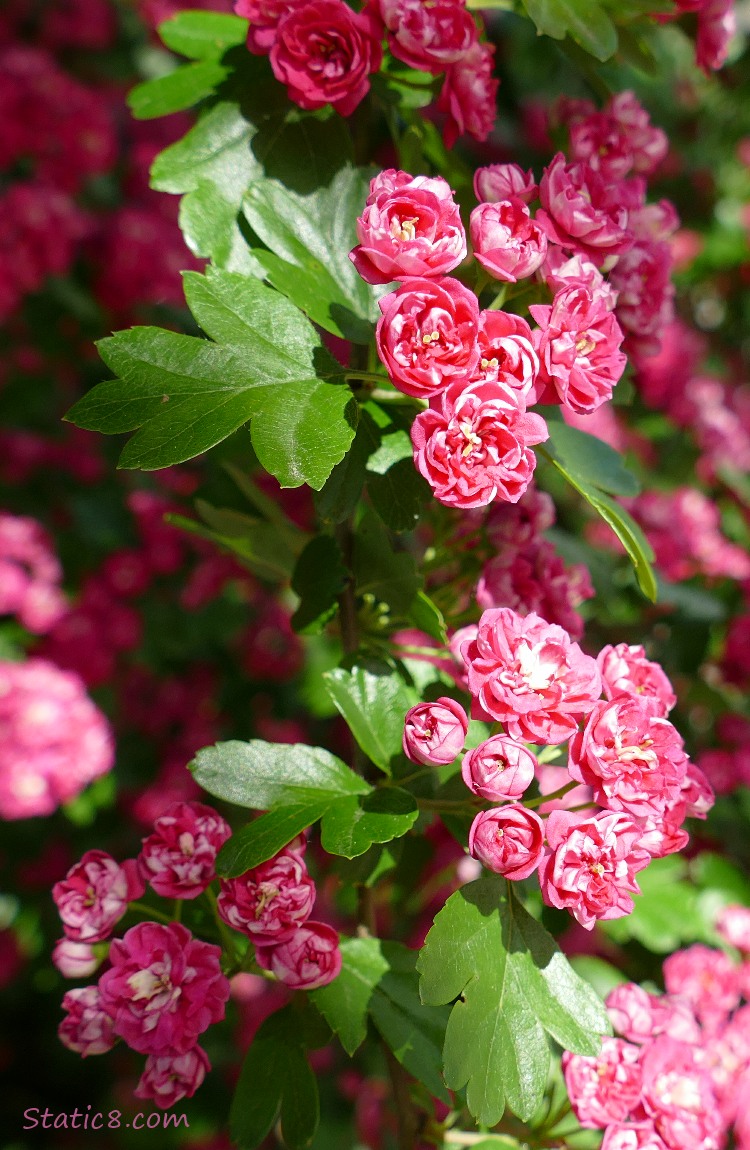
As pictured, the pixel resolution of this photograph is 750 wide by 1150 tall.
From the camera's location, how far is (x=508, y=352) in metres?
0.75

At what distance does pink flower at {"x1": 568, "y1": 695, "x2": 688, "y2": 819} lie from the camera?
2.45ft

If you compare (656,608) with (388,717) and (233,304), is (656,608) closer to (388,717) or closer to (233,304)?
(388,717)

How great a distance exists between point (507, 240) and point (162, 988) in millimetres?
633

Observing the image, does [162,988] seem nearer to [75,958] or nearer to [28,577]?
[75,958]

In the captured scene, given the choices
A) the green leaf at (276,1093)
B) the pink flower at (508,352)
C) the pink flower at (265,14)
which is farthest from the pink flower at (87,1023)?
the pink flower at (265,14)

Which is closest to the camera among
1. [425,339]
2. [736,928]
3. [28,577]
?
[425,339]

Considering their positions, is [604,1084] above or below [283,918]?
below

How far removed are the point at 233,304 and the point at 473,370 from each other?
20cm

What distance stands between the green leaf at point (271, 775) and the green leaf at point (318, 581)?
0.16 metres

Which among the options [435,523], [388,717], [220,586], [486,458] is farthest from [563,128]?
[220,586]

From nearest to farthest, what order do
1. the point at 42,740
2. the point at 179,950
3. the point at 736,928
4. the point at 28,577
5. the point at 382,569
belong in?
the point at 179,950 < the point at 382,569 < the point at 736,928 < the point at 42,740 < the point at 28,577

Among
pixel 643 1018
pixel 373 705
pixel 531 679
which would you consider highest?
pixel 531 679

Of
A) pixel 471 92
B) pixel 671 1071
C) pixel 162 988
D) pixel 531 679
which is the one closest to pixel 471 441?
pixel 531 679

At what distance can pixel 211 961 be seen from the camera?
0.82 meters
